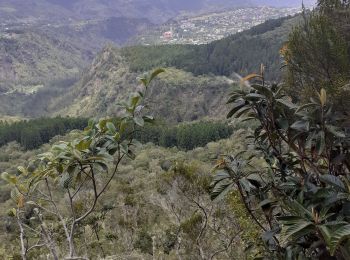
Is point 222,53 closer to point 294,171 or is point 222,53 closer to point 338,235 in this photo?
point 294,171

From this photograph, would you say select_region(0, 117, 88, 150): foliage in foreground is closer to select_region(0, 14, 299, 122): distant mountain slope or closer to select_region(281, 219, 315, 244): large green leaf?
select_region(0, 14, 299, 122): distant mountain slope

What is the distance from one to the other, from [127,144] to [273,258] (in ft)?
8.58

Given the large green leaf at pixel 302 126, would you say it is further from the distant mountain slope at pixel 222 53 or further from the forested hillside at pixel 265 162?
the distant mountain slope at pixel 222 53

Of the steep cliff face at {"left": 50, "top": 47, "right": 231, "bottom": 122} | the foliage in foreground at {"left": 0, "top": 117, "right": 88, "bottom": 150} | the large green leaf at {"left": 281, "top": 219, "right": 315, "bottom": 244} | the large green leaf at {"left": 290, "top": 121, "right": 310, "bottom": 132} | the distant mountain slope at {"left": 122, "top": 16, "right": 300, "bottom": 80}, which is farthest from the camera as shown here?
the distant mountain slope at {"left": 122, "top": 16, "right": 300, "bottom": 80}

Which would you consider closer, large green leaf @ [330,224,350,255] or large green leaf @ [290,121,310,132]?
large green leaf @ [330,224,350,255]

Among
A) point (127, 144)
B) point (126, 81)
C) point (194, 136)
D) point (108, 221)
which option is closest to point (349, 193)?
point (127, 144)

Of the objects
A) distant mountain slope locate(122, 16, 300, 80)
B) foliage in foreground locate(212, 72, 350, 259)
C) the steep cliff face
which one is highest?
foliage in foreground locate(212, 72, 350, 259)

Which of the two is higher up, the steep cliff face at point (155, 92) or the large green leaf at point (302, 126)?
the large green leaf at point (302, 126)

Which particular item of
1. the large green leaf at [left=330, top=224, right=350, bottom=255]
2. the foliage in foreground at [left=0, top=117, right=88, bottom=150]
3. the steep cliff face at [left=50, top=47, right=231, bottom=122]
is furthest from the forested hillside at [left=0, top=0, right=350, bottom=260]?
the steep cliff face at [left=50, top=47, right=231, bottom=122]

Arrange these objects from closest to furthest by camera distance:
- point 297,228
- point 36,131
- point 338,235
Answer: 1. point 338,235
2. point 297,228
3. point 36,131

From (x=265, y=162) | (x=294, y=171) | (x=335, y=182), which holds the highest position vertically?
(x=335, y=182)

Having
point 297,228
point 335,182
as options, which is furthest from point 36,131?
point 297,228

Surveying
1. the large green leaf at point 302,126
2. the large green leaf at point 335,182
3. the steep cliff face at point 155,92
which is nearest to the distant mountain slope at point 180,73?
the steep cliff face at point 155,92

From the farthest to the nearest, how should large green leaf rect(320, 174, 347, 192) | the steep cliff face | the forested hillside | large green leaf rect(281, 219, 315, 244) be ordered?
the steep cliff face, large green leaf rect(320, 174, 347, 192), the forested hillside, large green leaf rect(281, 219, 315, 244)
